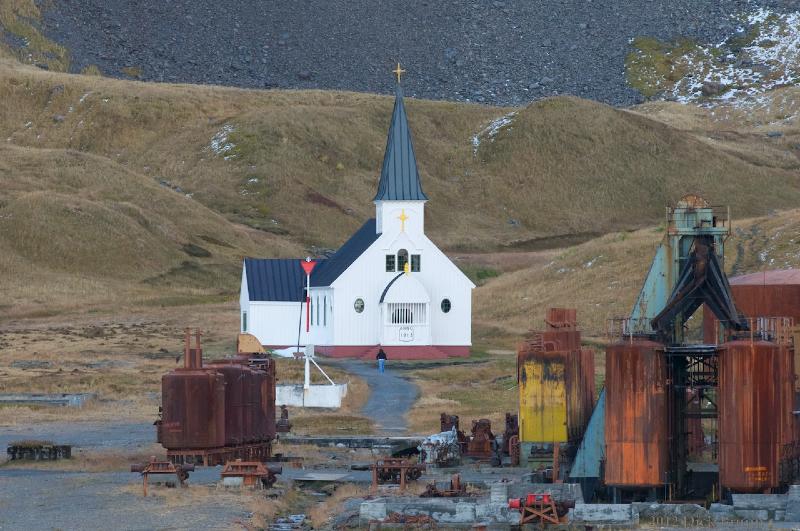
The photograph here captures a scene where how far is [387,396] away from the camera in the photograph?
4853cm

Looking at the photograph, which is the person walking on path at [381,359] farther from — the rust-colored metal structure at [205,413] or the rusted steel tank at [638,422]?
the rusted steel tank at [638,422]

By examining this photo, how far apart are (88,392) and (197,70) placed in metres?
145

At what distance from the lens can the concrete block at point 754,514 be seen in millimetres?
25969

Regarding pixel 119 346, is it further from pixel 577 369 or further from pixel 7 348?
pixel 577 369

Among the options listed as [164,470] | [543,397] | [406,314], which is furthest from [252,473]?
[406,314]

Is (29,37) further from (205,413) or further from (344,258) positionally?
(205,413)

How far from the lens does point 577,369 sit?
108 ft

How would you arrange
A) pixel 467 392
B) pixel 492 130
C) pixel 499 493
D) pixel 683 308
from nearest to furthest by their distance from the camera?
1. pixel 499 493
2. pixel 683 308
3. pixel 467 392
4. pixel 492 130

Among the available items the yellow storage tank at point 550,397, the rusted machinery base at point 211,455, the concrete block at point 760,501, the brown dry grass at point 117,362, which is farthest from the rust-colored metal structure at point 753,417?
the brown dry grass at point 117,362

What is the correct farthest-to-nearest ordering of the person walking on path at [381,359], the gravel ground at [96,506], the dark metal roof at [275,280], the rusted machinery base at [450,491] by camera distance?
the dark metal roof at [275,280] → the person walking on path at [381,359] → the rusted machinery base at [450,491] → the gravel ground at [96,506]

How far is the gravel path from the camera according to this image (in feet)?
139

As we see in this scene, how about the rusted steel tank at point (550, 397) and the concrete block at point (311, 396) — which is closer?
the rusted steel tank at point (550, 397)

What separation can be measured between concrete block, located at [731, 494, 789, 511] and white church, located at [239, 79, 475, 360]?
37.3m

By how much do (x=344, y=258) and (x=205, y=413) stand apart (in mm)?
35600
